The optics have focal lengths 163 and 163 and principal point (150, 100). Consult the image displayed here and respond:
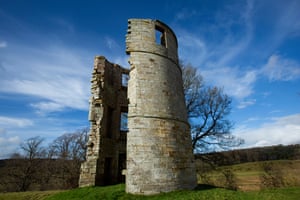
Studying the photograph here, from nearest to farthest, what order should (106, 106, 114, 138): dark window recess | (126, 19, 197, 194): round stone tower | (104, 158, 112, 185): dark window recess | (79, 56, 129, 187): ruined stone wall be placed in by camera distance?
(126, 19, 197, 194): round stone tower < (79, 56, 129, 187): ruined stone wall < (104, 158, 112, 185): dark window recess < (106, 106, 114, 138): dark window recess

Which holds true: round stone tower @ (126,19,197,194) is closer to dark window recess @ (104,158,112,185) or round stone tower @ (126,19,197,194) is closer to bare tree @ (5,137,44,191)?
dark window recess @ (104,158,112,185)

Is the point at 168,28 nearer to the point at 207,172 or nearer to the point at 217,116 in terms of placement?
the point at 217,116

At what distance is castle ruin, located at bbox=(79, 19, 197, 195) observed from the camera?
20.2ft

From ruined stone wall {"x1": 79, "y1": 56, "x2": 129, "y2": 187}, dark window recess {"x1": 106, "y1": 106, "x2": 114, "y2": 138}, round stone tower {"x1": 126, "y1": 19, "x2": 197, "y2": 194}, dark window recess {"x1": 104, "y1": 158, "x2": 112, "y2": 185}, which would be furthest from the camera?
dark window recess {"x1": 106, "y1": 106, "x2": 114, "y2": 138}

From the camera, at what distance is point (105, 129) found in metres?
10.1

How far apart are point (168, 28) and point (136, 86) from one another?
4.23m

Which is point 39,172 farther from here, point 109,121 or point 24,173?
point 109,121

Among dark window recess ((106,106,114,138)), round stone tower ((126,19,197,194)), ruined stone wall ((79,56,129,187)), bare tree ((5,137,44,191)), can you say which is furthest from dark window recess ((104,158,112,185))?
bare tree ((5,137,44,191))

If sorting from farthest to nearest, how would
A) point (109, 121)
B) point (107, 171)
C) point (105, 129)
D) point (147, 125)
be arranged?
point (109, 121)
point (105, 129)
point (107, 171)
point (147, 125)

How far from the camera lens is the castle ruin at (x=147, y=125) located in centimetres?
617

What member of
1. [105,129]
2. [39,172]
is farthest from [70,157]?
[105,129]

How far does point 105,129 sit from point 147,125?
4.47 metres

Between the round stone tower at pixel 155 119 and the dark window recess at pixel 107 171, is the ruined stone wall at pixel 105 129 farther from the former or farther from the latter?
the round stone tower at pixel 155 119

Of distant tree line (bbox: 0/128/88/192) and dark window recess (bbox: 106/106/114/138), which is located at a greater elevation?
dark window recess (bbox: 106/106/114/138)
